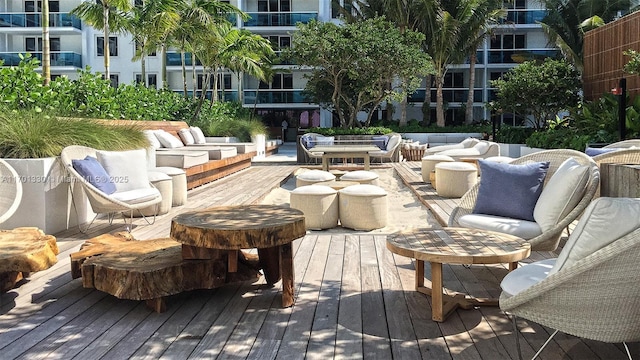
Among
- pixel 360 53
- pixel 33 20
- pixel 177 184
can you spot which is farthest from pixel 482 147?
pixel 33 20

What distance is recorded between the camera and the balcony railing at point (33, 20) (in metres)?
29.3

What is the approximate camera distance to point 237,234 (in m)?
3.32

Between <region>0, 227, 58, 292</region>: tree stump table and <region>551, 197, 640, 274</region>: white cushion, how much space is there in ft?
9.38

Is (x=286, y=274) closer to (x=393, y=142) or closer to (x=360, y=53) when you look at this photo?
(x=393, y=142)

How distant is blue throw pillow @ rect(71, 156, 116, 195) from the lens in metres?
5.54

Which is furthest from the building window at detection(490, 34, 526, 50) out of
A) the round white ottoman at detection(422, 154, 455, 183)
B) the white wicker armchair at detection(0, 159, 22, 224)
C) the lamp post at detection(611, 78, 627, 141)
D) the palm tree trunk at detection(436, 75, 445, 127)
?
the white wicker armchair at detection(0, 159, 22, 224)

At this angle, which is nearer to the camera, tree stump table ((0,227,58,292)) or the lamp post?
tree stump table ((0,227,58,292))

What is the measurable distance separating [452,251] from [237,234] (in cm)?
119

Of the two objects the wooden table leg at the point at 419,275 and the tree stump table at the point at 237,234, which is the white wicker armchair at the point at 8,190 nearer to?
the tree stump table at the point at 237,234

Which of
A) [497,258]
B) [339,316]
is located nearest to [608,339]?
[497,258]

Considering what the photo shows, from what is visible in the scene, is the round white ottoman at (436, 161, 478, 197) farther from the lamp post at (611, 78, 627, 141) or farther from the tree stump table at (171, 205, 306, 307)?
the tree stump table at (171, 205, 306, 307)

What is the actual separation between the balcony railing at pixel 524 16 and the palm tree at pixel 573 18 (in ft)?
10.6

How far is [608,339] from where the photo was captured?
2311 mm

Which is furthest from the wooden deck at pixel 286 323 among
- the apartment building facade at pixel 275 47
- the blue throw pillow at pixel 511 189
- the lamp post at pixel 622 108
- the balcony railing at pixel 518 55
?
the balcony railing at pixel 518 55
